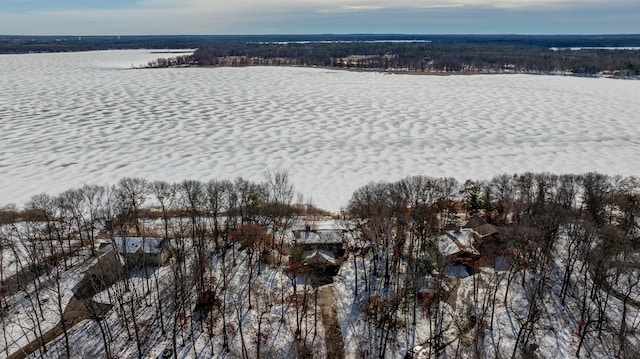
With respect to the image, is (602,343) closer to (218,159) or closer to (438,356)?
(438,356)

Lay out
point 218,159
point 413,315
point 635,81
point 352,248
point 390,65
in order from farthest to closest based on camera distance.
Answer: point 390,65
point 635,81
point 218,159
point 352,248
point 413,315

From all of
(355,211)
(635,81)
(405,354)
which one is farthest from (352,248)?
(635,81)

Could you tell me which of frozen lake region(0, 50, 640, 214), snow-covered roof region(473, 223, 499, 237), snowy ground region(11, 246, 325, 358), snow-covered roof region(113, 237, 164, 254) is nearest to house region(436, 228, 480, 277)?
snow-covered roof region(473, 223, 499, 237)

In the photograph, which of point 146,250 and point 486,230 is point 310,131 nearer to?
point 486,230

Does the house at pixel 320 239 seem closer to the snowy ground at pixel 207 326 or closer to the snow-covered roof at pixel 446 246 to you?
the snowy ground at pixel 207 326

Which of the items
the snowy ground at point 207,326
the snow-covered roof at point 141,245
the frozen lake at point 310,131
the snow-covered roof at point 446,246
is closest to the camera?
the snowy ground at point 207,326

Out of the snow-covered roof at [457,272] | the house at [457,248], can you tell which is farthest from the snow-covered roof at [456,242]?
the snow-covered roof at [457,272]
